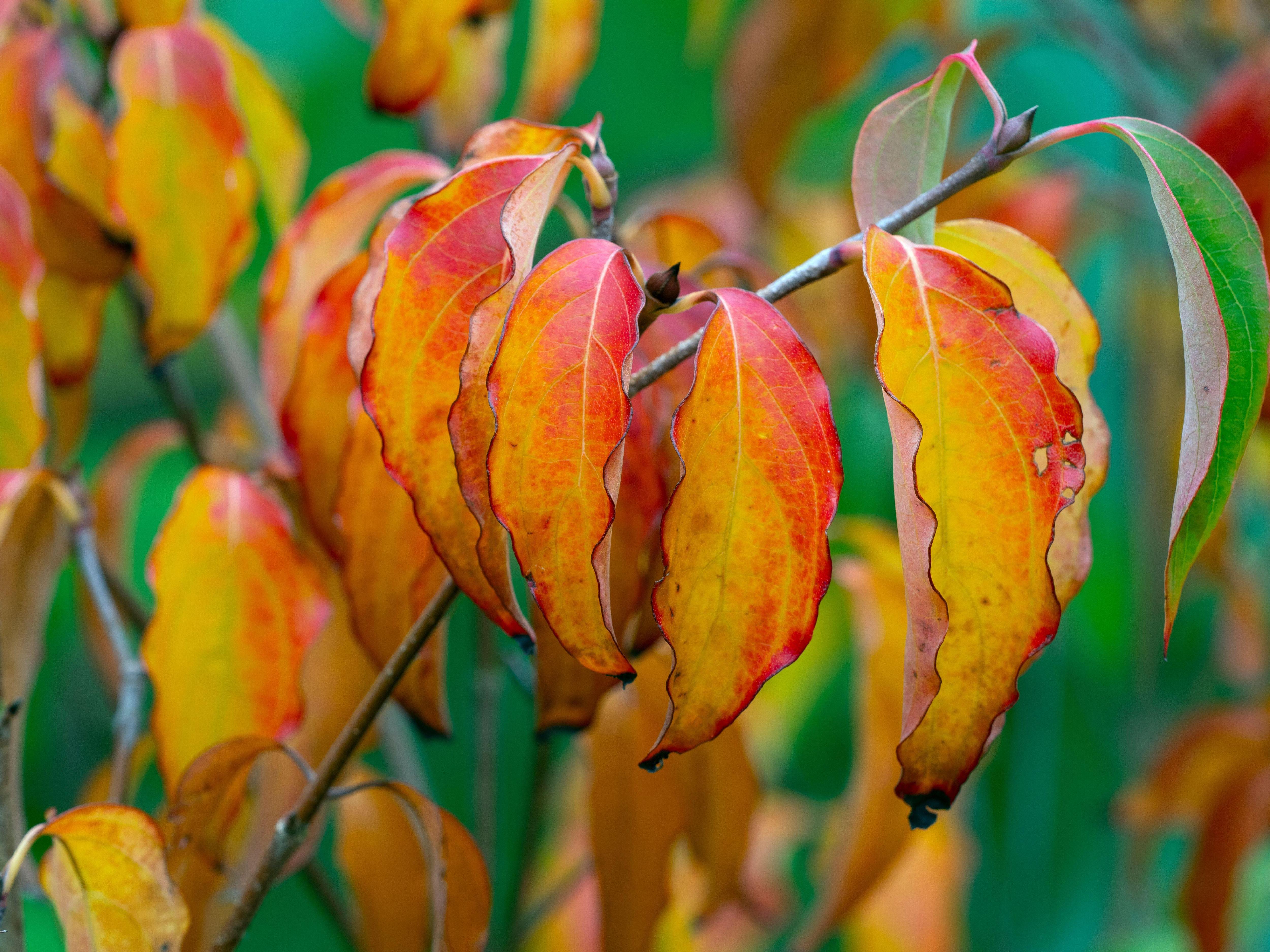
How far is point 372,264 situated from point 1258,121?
483mm

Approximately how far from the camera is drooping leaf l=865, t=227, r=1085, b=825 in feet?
0.78

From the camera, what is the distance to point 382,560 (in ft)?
1.10

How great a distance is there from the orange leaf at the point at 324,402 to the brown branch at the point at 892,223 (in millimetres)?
132

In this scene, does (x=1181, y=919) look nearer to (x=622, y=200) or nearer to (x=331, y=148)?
(x=622, y=200)

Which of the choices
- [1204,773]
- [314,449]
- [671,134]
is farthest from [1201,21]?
[314,449]

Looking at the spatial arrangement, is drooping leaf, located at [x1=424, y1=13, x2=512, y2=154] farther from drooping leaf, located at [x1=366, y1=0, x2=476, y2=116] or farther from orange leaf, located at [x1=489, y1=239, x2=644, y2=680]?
orange leaf, located at [x1=489, y1=239, x2=644, y2=680]

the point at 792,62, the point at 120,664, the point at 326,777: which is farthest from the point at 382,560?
the point at 792,62

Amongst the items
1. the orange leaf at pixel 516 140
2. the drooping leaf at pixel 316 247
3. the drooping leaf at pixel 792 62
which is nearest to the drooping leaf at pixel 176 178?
the drooping leaf at pixel 316 247

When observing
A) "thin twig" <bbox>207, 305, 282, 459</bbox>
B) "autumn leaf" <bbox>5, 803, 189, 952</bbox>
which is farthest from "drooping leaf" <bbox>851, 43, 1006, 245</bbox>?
"thin twig" <bbox>207, 305, 282, 459</bbox>

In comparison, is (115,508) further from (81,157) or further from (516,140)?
(516,140)

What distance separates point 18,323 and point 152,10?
17 centimetres

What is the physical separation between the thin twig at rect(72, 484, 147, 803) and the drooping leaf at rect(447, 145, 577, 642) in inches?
9.3

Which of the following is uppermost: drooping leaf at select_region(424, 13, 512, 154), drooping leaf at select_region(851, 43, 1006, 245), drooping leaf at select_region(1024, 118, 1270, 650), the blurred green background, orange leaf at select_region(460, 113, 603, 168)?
drooping leaf at select_region(424, 13, 512, 154)

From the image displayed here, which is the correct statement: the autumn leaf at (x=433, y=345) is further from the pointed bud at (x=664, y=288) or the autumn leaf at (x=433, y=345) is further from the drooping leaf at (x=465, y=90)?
the drooping leaf at (x=465, y=90)
